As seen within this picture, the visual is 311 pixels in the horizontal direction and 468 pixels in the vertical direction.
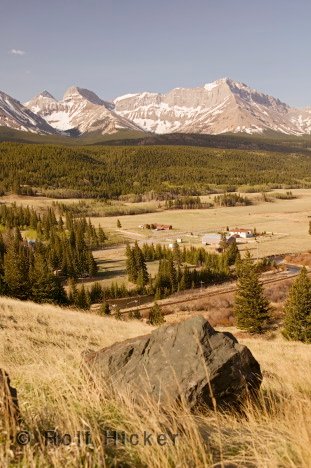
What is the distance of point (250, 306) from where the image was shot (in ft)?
159

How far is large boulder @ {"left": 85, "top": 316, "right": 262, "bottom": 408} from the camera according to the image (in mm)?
7039

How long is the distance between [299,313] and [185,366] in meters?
38.2

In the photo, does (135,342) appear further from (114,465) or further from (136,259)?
(136,259)

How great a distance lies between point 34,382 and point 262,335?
42.3 meters

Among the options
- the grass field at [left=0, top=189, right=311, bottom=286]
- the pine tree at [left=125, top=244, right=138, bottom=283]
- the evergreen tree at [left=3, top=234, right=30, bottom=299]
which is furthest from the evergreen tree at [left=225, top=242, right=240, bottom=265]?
the evergreen tree at [left=3, top=234, right=30, bottom=299]

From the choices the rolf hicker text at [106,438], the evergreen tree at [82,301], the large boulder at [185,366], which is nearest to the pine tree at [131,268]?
the evergreen tree at [82,301]

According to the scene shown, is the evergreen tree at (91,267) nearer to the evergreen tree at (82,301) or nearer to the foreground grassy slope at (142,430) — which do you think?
the evergreen tree at (82,301)

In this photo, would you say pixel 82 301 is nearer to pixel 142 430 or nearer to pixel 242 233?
pixel 142 430

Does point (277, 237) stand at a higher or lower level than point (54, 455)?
lower

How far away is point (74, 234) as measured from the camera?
10662cm

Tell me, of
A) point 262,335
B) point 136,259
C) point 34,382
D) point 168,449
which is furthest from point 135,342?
point 136,259

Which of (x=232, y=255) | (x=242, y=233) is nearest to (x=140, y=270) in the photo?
(x=232, y=255)

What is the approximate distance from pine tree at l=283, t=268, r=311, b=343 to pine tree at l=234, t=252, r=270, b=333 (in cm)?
461

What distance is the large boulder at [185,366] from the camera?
7.04 metres
